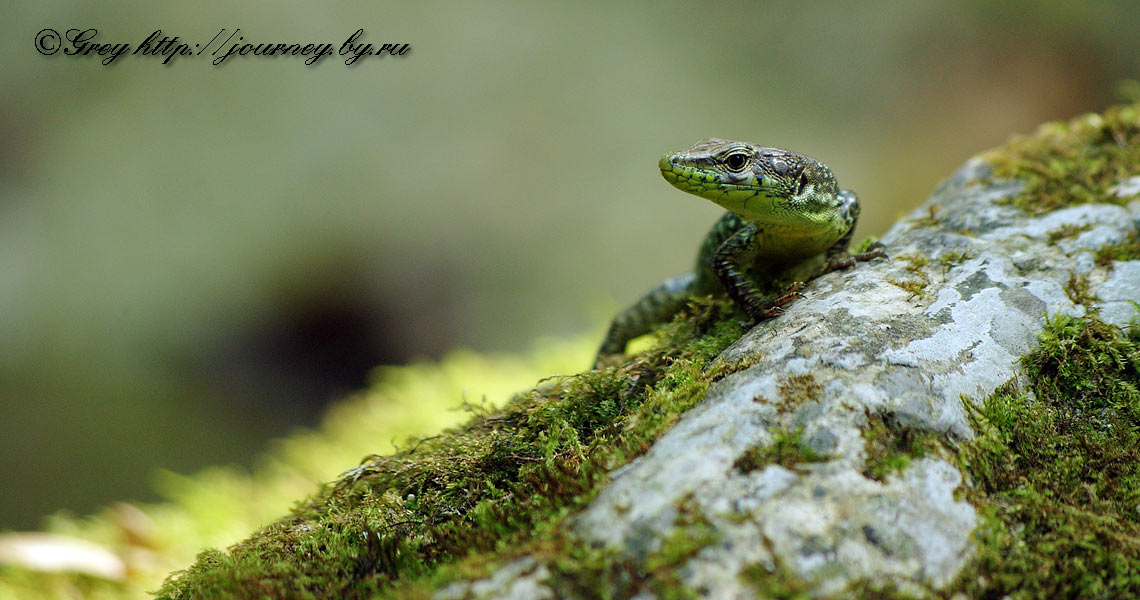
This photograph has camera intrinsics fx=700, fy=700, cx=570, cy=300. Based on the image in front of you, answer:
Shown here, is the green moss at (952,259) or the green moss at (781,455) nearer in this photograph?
the green moss at (781,455)

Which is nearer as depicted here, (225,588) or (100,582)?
(225,588)

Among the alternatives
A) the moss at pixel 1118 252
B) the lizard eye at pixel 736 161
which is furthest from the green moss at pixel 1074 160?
the lizard eye at pixel 736 161

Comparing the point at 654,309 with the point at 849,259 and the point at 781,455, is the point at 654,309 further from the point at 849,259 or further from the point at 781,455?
the point at 781,455

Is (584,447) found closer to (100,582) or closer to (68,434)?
(100,582)

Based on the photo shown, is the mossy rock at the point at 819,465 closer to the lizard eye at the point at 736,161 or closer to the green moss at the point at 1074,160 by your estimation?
the green moss at the point at 1074,160

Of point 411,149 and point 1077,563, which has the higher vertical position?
point 411,149

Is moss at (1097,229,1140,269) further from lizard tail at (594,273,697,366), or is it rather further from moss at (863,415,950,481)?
lizard tail at (594,273,697,366)

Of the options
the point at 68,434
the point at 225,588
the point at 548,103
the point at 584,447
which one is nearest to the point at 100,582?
the point at 225,588

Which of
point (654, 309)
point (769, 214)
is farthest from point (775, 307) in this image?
point (654, 309)
